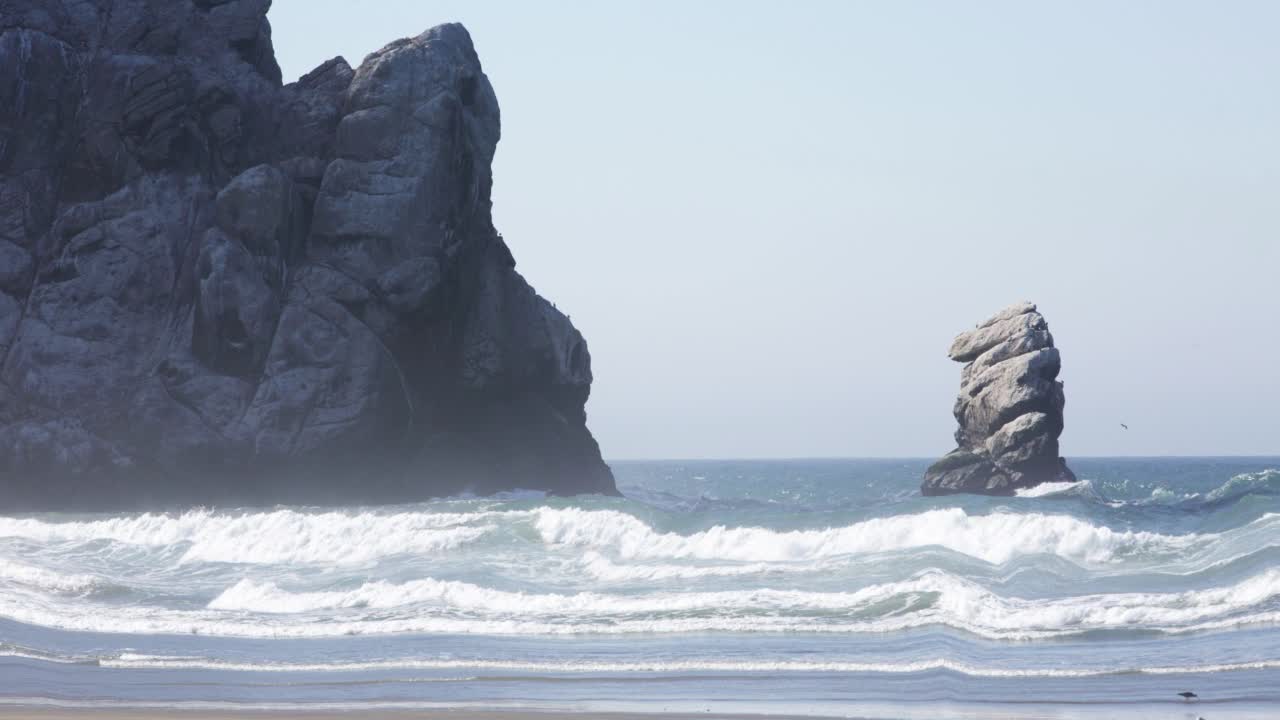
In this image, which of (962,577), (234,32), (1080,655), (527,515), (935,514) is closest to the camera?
(1080,655)

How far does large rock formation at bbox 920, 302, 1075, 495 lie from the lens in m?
53.8

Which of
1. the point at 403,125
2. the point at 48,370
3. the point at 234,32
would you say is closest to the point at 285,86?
the point at 234,32

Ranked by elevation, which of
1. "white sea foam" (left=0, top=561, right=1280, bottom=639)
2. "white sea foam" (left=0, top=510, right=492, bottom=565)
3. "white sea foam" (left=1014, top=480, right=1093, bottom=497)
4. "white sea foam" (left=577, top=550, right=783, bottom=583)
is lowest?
"white sea foam" (left=0, top=561, right=1280, bottom=639)

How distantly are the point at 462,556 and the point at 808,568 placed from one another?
22.4ft

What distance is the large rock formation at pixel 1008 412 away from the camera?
53.8 meters

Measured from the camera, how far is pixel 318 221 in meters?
45.1

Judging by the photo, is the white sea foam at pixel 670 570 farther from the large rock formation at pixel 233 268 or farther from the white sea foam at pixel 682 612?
the large rock formation at pixel 233 268

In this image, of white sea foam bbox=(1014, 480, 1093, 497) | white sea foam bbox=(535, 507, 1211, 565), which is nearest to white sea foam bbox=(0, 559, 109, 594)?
white sea foam bbox=(535, 507, 1211, 565)

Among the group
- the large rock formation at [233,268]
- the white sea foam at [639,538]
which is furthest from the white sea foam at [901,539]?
the large rock formation at [233,268]

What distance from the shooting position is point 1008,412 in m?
54.5

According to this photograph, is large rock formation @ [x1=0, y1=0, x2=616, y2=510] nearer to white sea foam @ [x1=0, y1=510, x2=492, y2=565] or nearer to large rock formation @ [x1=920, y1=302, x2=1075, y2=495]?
white sea foam @ [x1=0, y1=510, x2=492, y2=565]

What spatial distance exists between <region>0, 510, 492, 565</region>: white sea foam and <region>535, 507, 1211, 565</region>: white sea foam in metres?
2.46

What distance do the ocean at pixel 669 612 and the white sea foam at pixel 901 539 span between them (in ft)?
0.19

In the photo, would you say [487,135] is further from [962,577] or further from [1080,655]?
[1080,655]
